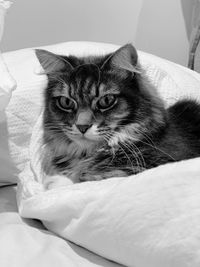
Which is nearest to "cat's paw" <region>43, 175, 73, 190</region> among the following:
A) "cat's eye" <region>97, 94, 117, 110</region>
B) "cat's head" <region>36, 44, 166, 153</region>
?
"cat's head" <region>36, 44, 166, 153</region>

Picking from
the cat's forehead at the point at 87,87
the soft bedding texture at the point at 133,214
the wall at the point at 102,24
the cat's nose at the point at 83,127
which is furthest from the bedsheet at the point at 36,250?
the wall at the point at 102,24

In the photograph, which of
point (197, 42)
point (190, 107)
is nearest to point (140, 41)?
point (197, 42)

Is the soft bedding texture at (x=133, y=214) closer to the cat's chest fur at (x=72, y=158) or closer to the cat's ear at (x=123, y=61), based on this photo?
the cat's chest fur at (x=72, y=158)

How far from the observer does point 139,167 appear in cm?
110

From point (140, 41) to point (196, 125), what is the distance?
1104mm

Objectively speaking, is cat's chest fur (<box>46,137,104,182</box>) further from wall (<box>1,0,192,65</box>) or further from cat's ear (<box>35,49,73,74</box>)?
wall (<box>1,0,192,65</box>)

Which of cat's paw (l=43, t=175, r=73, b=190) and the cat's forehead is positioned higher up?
the cat's forehead

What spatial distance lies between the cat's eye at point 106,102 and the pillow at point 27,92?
1.08 feet

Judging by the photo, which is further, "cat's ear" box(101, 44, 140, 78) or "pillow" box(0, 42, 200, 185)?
"pillow" box(0, 42, 200, 185)

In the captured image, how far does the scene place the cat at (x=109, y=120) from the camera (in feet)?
3.63

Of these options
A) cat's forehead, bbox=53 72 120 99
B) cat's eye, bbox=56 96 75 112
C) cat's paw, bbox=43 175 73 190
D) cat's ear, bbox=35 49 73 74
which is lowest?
cat's paw, bbox=43 175 73 190

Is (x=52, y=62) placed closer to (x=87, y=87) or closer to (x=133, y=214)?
(x=87, y=87)

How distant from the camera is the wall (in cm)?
187

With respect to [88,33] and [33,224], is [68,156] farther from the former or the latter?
[88,33]
